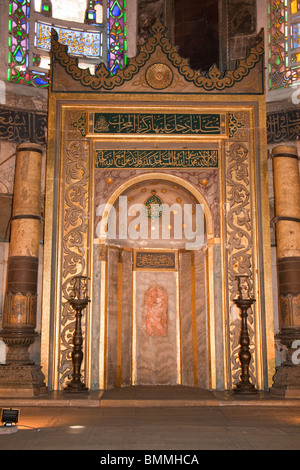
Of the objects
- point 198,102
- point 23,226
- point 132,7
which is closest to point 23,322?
point 23,226

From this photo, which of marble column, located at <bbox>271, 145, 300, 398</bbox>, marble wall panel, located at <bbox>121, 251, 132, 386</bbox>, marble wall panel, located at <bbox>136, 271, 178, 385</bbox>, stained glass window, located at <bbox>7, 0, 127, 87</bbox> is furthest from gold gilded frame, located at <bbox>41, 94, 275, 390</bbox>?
stained glass window, located at <bbox>7, 0, 127, 87</bbox>

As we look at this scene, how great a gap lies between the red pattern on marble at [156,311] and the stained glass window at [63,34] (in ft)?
11.0

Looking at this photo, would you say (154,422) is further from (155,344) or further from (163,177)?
(163,177)

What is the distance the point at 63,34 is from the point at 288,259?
4.83m

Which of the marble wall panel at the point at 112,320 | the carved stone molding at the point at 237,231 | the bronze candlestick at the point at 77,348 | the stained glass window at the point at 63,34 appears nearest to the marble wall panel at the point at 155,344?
the marble wall panel at the point at 112,320

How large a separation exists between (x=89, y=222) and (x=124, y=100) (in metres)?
1.63

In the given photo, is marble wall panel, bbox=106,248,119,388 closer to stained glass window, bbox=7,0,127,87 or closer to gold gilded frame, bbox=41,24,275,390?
gold gilded frame, bbox=41,24,275,390

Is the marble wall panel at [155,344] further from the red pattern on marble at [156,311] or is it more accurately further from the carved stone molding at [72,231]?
the carved stone molding at [72,231]

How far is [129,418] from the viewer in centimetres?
461

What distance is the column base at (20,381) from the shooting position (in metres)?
5.78

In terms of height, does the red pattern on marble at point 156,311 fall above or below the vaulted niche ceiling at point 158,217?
below

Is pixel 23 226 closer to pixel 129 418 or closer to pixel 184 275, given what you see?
pixel 184 275

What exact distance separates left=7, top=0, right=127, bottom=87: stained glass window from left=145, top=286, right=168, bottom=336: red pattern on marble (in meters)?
3.35

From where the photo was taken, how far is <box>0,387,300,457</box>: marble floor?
3.46m
